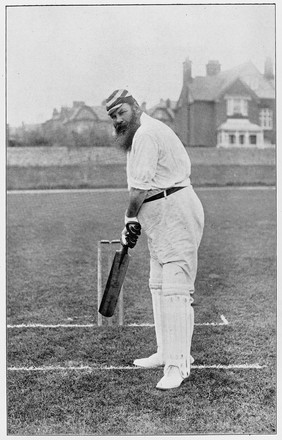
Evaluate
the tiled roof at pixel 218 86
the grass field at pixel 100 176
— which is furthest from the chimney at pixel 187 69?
the grass field at pixel 100 176

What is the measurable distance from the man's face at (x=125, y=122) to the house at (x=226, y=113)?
1477 cm

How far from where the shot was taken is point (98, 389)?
4.32 m

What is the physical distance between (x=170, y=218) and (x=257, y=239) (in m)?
6.57

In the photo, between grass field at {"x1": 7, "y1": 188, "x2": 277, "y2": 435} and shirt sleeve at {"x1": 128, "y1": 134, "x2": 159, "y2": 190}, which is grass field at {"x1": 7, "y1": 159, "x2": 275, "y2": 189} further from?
shirt sleeve at {"x1": 128, "y1": 134, "x2": 159, "y2": 190}

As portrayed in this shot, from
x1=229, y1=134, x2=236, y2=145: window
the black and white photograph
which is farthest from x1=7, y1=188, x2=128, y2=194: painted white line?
the black and white photograph

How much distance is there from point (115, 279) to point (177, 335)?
0.60 meters

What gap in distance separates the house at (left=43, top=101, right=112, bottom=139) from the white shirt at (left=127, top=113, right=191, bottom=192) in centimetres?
778

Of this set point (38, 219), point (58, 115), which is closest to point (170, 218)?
point (38, 219)

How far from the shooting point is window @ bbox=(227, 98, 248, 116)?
2420 centimetres

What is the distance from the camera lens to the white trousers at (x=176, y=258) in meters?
4.36

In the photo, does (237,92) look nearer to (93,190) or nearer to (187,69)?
(93,190)

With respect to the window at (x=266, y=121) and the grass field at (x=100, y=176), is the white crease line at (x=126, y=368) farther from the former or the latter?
the grass field at (x=100, y=176)
